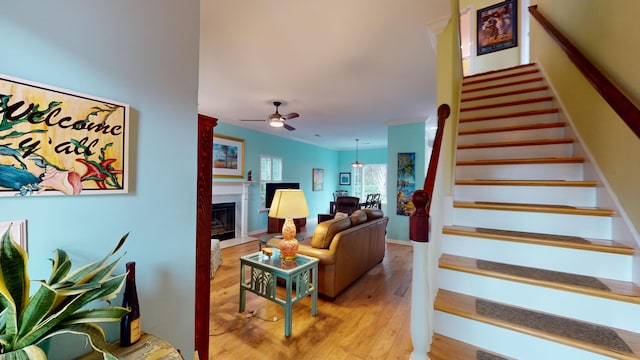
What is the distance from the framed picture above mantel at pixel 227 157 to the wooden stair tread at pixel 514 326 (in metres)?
4.65

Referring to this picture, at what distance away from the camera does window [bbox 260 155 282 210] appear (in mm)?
6199

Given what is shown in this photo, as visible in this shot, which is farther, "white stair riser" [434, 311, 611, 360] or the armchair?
the armchair

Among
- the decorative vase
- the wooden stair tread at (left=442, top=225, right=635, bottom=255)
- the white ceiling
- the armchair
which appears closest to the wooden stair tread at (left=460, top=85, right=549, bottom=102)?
the white ceiling

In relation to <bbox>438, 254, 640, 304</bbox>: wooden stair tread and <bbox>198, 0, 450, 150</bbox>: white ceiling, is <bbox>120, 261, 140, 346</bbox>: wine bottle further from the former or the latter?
<bbox>198, 0, 450, 150</bbox>: white ceiling

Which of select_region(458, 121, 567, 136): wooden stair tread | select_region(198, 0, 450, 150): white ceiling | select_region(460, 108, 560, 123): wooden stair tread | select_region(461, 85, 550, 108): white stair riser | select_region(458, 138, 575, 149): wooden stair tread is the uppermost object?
select_region(198, 0, 450, 150): white ceiling

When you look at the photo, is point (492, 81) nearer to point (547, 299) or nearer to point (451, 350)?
point (547, 299)

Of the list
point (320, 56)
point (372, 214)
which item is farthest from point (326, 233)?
point (320, 56)

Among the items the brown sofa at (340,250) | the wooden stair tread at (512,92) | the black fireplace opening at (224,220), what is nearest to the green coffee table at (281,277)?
the brown sofa at (340,250)

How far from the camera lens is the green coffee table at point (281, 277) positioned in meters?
2.12

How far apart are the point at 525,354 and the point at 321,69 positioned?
2785 millimetres

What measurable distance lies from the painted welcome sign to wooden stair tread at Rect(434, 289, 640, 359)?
167 centimetres

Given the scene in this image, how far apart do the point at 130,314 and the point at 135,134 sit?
64 cm

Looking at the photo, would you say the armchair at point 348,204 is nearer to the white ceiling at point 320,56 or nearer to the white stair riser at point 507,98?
the white ceiling at point 320,56

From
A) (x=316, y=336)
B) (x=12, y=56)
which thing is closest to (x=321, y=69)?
(x=12, y=56)
